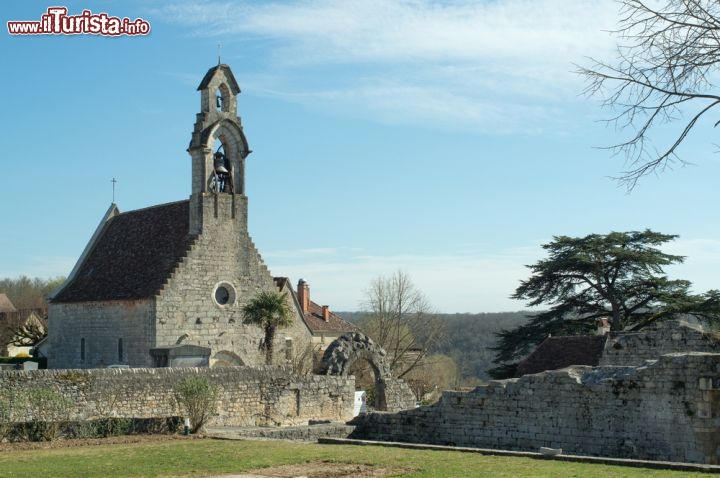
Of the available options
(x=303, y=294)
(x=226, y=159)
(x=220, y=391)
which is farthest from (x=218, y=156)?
(x=303, y=294)

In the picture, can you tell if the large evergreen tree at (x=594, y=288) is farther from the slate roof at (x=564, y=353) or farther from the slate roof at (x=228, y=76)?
the slate roof at (x=228, y=76)

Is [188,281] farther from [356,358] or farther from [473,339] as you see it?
[473,339]

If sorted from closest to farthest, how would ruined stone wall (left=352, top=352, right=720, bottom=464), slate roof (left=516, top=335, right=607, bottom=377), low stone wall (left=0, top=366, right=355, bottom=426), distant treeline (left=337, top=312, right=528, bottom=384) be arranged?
ruined stone wall (left=352, top=352, right=720, bottom=464), low stone wall (left=0, top=366, right=355, bottom=426), slate roof (left=516, top=335, right=607, bottom=377), distant treeline (left=337, top=312, right=528, bottom=384)

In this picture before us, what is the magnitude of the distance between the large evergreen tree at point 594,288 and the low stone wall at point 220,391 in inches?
627

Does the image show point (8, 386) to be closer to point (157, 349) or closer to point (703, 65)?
point (157, 349)

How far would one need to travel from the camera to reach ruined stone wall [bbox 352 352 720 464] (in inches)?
682

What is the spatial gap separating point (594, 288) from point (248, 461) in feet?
101

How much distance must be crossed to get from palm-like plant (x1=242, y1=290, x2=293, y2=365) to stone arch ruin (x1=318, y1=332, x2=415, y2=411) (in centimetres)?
407

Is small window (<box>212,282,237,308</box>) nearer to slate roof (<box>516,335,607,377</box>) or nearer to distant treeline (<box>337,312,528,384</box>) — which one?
slate roof (<box>516,335,607,377</box>)

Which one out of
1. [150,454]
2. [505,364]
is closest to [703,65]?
[150,454]

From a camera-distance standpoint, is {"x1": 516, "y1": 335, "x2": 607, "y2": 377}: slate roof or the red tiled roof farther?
the red tiled roof

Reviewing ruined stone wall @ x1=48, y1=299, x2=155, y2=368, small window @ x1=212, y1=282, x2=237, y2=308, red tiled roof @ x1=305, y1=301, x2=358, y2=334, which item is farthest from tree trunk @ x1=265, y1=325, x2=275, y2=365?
red tiled roof @ x1=305, y1=301, x2=358, y2=334

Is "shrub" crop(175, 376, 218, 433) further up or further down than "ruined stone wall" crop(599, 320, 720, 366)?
further down

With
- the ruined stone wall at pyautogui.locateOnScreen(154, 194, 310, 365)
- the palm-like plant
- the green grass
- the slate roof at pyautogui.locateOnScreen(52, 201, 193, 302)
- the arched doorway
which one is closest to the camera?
the green grass
